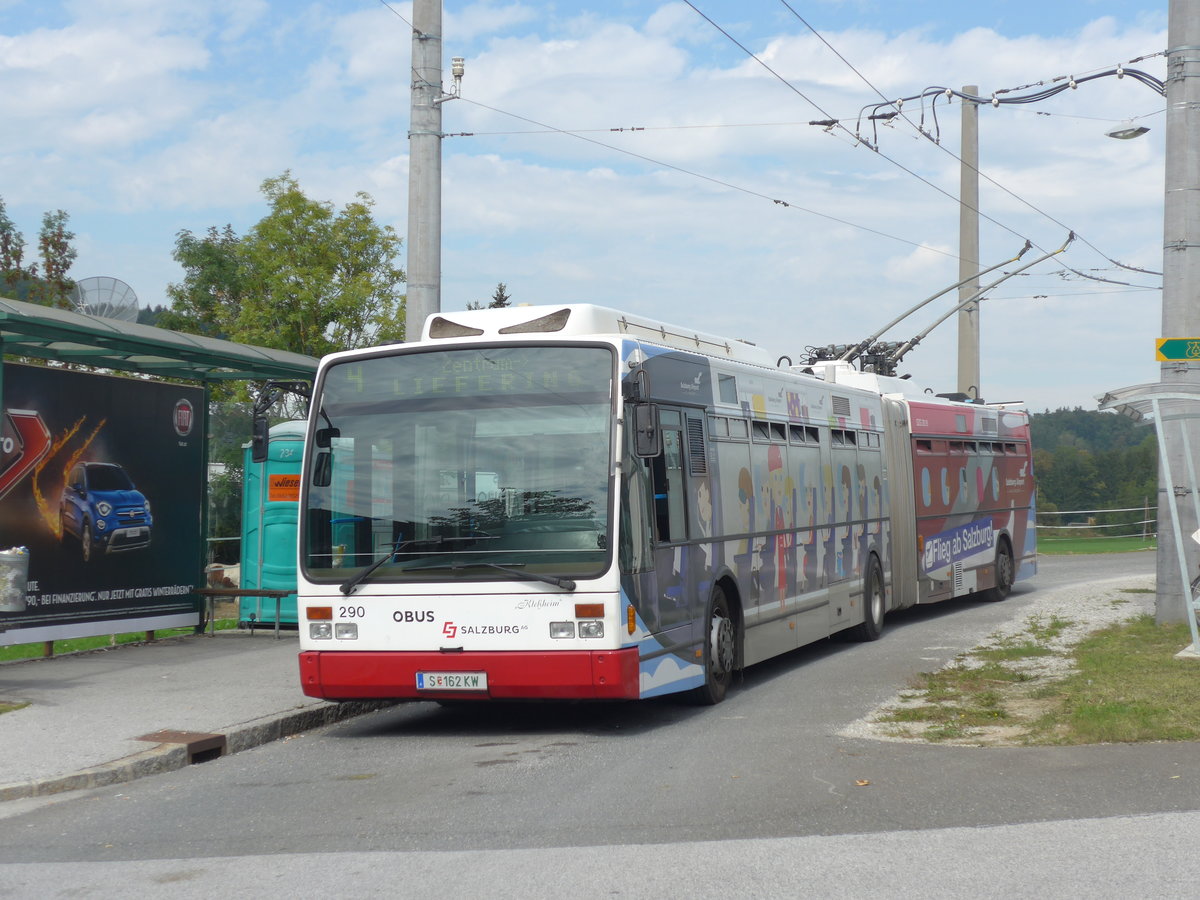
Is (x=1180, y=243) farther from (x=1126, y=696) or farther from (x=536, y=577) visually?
(x=536, y=577)

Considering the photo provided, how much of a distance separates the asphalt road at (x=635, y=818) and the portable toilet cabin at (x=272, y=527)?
20.5 ft

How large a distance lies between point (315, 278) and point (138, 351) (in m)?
20.0

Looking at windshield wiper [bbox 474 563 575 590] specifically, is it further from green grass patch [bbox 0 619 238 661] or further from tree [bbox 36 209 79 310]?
tree [bbox 36 209 79 310]

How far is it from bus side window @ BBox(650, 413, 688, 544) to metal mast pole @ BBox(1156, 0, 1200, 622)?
6772 millimetres

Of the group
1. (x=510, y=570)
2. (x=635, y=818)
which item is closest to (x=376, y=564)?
(x=510, y=570)

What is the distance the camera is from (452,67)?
14977 millimetres

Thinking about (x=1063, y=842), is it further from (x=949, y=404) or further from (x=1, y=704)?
(x=949, y=404)

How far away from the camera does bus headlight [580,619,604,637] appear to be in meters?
9.63

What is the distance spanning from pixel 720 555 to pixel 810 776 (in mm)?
3794

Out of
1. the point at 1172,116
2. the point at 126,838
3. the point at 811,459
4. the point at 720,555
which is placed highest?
the point at 1172,116

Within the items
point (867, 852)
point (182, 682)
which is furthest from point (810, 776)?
point (182, 682)

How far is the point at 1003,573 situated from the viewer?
75.9 feet

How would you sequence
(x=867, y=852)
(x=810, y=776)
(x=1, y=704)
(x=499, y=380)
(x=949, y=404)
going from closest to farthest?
1. (x=867, y=852)
2. (x=810, y=776)
3. (x=499, y=380)
4. (x=1, y=704)
5. (x=949, y=404)

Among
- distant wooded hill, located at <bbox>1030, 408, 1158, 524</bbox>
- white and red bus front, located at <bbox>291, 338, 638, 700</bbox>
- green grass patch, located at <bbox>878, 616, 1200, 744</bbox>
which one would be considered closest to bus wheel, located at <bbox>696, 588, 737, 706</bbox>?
green grass patch, located at <bbox>878, 616, 1200, 744</bbox>
